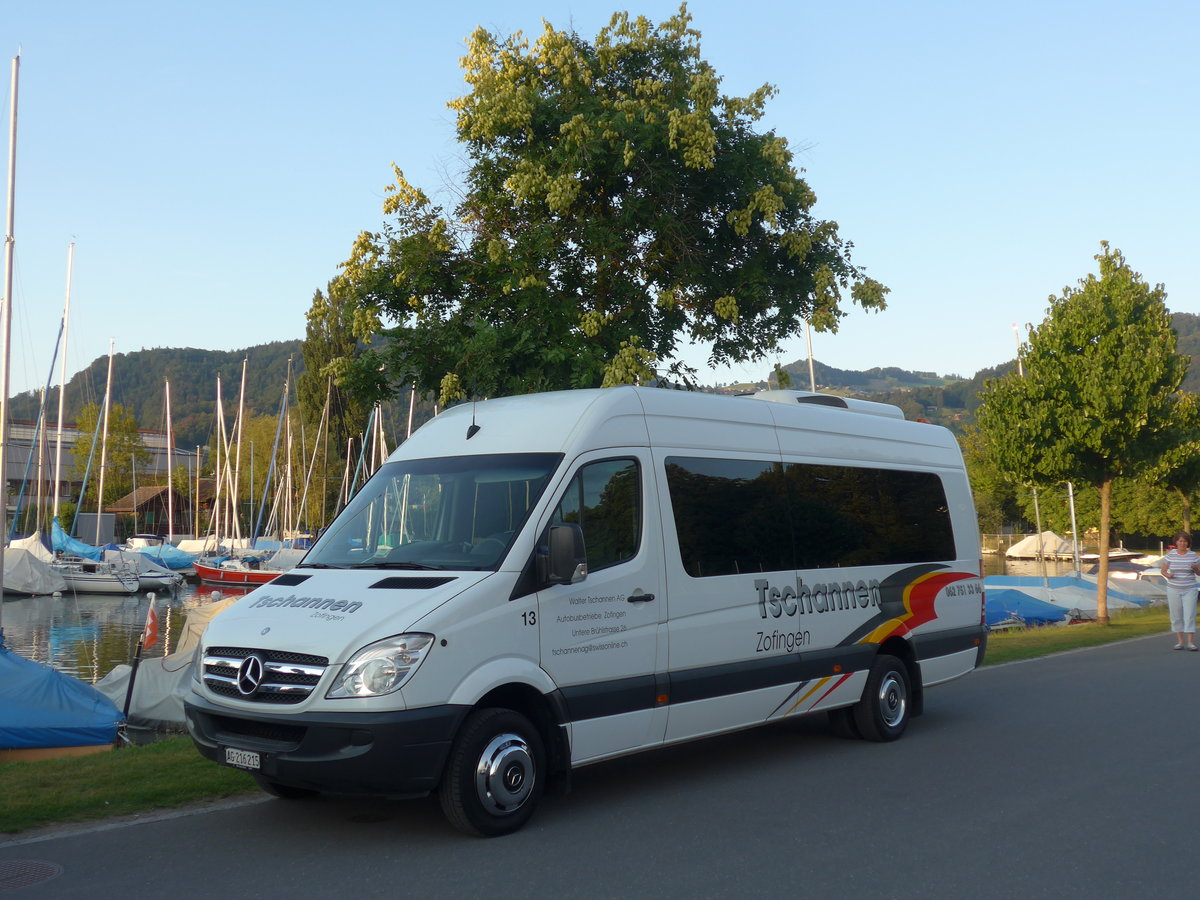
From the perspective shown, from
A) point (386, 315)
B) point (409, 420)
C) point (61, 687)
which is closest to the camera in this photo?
point (61, 687)

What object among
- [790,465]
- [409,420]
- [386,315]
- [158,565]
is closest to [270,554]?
[158,565]

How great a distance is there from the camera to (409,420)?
5666cm

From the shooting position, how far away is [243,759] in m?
6.45

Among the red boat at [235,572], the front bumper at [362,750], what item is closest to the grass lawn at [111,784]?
the front bumper at [362,750]

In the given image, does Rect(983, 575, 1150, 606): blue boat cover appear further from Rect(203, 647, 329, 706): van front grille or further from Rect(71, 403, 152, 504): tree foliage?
Rect(71, 403, 152, 504): tree foliage

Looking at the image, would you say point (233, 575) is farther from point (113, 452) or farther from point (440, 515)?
point (440, 515)

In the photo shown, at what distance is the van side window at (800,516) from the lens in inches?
324

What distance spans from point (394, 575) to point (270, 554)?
1930 inches

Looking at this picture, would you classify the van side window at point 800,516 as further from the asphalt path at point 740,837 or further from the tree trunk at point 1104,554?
the tree trunk at point 1104,554

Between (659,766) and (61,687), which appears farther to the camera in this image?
(61,687)

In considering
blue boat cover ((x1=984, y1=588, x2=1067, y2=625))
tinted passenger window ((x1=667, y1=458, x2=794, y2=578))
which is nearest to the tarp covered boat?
tinted passenger window ((x1=667, y1=458, x2=794, y2=578))

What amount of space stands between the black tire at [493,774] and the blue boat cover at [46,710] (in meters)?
6.71

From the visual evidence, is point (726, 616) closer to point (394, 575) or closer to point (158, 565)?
point (394, 575)

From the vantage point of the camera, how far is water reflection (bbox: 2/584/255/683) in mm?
26938
